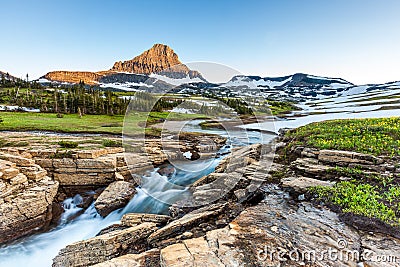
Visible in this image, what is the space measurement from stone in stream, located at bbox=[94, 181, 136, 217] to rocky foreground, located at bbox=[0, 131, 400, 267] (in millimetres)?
61

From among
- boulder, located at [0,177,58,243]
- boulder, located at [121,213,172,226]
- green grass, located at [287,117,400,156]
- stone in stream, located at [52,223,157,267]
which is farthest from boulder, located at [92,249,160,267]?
green grass, located at [287,117,400,156]

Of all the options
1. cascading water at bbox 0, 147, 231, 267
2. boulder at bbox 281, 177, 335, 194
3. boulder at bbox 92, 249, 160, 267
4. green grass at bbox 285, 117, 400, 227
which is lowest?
cascading water at bbox 0, 147, 231, 267

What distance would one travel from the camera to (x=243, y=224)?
22.0ft

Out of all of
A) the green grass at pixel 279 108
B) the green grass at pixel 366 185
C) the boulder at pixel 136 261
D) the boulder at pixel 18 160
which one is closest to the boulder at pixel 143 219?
the boulder at pixel 136 261

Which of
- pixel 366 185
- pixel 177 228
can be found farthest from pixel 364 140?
pixel 177 228

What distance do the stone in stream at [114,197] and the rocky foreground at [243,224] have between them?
61 mm

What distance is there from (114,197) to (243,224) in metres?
10.1

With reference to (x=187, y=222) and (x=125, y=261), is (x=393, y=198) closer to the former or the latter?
(x=187, y=222)

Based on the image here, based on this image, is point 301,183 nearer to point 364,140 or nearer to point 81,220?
point 364,140

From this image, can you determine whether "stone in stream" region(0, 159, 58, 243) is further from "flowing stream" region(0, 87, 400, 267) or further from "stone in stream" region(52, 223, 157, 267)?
"stone in stream" region(52, 223, 157, 267)

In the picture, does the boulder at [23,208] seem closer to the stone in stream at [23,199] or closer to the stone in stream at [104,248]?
the stone in stream at [23,199]

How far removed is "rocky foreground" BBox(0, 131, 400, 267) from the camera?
A: 17.6 feet

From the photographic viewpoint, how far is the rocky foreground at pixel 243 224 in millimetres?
5355

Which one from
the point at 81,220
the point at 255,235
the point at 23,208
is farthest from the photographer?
the point at 81,220
